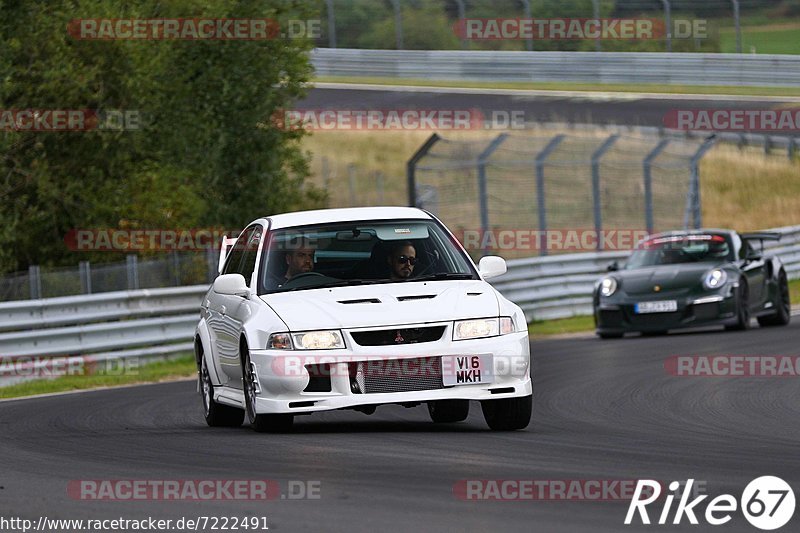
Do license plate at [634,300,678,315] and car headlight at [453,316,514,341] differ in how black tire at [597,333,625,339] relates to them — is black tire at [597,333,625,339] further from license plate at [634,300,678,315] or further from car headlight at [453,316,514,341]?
car headlight at [453,316,514,341]

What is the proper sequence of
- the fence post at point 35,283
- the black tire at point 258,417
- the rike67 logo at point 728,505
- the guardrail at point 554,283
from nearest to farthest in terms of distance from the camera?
the rike67 logo at point 728,505, the black tire at point 258,417, the fence post at point 35,283, the guardrail at point 554,283

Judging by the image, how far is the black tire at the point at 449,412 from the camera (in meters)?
11.3

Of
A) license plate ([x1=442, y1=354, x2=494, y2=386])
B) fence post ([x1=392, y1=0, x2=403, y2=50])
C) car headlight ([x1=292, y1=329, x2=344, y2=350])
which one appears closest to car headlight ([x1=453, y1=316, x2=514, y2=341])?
license plate ([x1=442, y1=354, x2=494, y2=386])

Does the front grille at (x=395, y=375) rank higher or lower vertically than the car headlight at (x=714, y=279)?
higher

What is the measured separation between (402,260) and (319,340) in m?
1.17

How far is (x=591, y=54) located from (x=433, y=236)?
115 ft

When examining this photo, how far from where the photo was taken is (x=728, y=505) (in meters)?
7.04

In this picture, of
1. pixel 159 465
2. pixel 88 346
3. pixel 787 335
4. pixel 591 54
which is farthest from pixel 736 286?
pixel 591 54

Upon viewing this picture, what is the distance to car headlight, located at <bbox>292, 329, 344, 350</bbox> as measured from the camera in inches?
394

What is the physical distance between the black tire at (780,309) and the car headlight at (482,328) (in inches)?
448

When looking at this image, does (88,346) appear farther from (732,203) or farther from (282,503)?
(732,203)

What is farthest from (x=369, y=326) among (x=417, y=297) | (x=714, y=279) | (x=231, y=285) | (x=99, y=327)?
(x=714, y=279)

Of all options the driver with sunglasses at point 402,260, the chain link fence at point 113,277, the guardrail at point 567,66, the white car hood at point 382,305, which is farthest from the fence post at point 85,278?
the guardrail at point 567,66

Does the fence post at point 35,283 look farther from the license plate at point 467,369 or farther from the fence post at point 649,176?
the fence post at point 649,176
